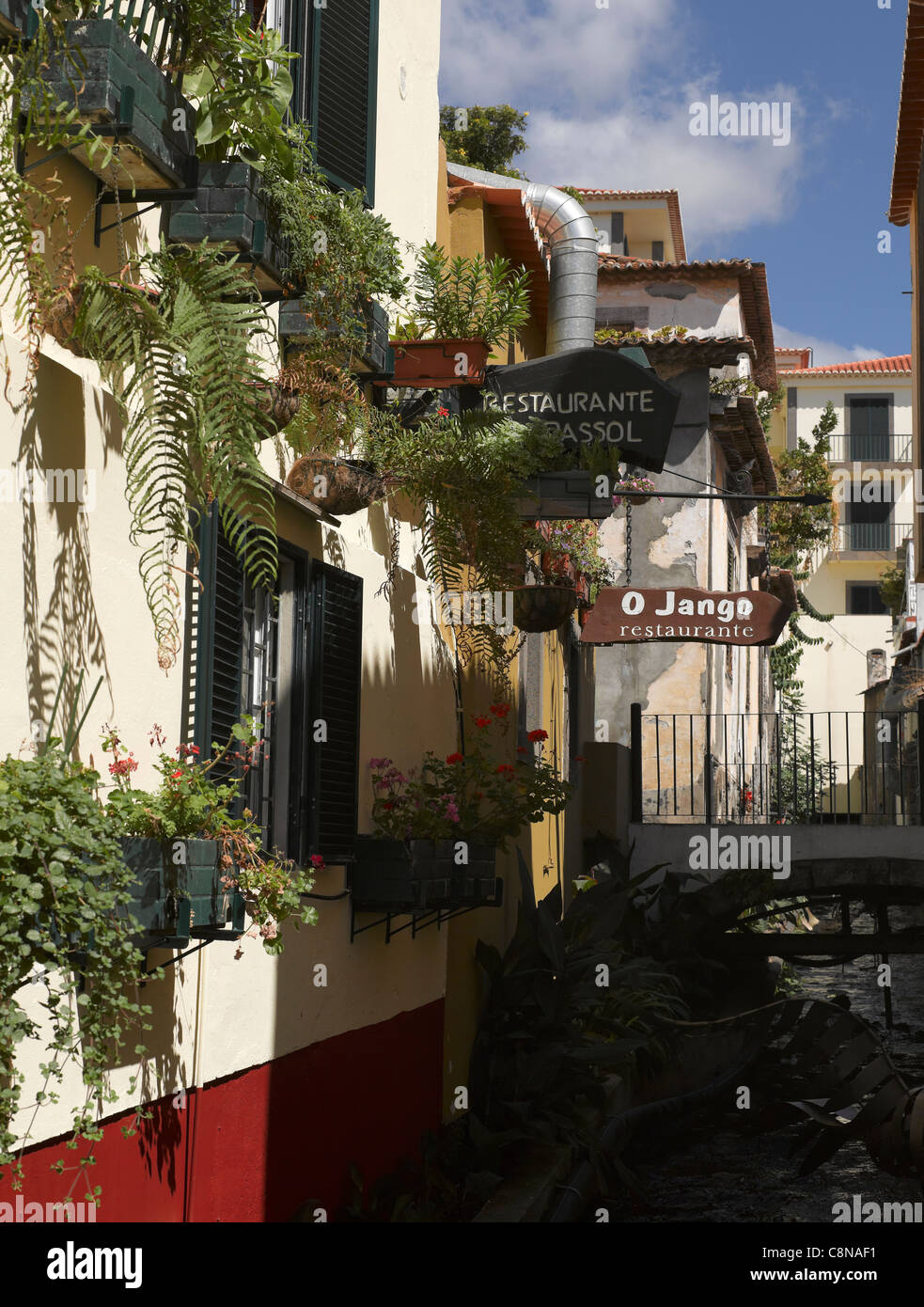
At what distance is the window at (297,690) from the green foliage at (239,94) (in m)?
1.43

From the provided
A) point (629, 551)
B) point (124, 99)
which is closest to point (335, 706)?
point (124, 99)

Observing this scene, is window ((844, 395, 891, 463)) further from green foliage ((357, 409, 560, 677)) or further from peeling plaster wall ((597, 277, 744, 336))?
green foliage ((357, 409, 560, 677))

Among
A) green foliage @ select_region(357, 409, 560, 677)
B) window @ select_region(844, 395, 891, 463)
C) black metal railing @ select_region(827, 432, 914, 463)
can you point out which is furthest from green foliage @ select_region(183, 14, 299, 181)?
window @ select_region(844, 395, 891, 463)

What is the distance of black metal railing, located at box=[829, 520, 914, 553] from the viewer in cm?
4984

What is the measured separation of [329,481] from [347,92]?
7.76ft

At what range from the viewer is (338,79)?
7.61m

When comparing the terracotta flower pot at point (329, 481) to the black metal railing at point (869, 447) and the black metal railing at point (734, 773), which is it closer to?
the black metal railing at point (734, 773)

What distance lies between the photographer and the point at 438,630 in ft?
31.3

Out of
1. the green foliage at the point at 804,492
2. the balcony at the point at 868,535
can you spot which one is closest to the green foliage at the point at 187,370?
the green foliage at the point at 804,492

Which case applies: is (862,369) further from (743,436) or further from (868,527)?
(743,436)

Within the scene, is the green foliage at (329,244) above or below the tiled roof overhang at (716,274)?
below

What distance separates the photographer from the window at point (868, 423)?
164 ft

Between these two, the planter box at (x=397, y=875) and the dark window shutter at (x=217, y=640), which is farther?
the planter box at (x=397, y=875)
